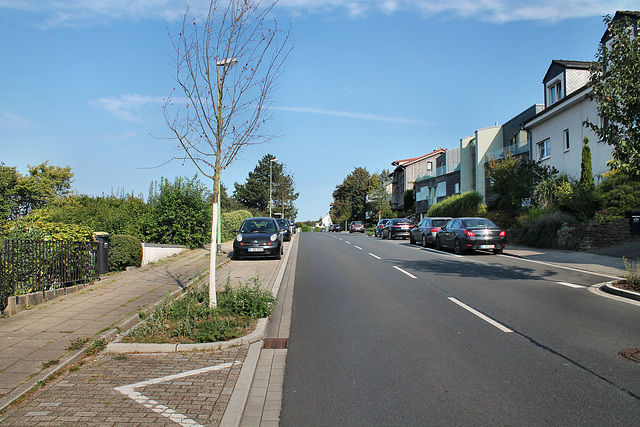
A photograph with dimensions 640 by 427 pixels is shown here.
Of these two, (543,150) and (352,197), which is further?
(352,197)

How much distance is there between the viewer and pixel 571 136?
25.8 m

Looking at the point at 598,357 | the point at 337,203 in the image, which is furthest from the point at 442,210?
the point at 337,203

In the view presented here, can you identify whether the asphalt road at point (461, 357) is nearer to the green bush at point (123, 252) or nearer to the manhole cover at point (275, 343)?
the manhole cover at point (275, 343)

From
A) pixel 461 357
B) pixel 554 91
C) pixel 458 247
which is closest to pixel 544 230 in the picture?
pixel 458 247

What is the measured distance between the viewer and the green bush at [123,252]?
13.4m

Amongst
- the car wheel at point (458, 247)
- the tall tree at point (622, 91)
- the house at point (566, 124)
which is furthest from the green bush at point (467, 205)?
the tall tree at point (622, 91)

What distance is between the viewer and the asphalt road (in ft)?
13.0

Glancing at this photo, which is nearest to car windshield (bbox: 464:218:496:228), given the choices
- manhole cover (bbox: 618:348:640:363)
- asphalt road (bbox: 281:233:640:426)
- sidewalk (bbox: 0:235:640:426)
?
asphalt road (bbox: 281:233:640:426)

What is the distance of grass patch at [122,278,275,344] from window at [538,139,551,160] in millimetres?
26614

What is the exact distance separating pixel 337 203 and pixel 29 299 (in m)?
96.0

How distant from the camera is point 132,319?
7.12 meters

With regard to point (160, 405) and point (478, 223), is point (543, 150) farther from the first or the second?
point (160, 405)

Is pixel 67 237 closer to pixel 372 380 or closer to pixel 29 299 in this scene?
pixel 29 299

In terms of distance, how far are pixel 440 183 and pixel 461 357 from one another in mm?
46511
